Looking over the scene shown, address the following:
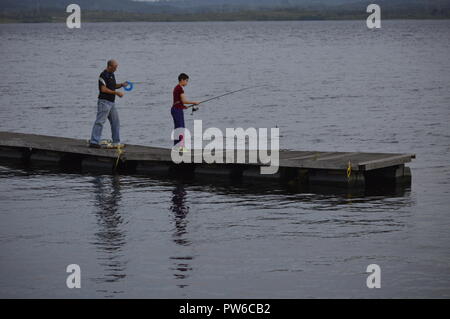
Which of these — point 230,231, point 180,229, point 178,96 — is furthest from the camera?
point 178,96

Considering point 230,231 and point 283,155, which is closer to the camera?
point 230,231

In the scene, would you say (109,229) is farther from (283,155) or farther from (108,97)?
(283,155)

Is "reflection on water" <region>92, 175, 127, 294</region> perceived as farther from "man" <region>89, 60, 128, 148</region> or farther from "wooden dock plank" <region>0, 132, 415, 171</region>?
"man" <region>89, 60, 128, 148</region>

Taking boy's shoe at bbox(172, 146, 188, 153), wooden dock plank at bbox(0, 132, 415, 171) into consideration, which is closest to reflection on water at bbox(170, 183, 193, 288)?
boy's shoe at bbox(172, 146, 188, 153)

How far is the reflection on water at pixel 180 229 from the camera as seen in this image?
47.8ft

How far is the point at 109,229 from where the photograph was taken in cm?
1723

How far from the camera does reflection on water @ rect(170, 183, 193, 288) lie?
14562 mm

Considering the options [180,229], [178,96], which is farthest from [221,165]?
[180,229]

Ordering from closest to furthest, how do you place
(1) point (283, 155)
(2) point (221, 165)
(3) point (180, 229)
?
(3) point (180, 229), (1) point (283, 155), (2) point (221, 165)

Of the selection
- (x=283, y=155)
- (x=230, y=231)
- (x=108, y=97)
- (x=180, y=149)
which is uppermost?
(x=108, y=97)

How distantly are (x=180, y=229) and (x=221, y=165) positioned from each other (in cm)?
494

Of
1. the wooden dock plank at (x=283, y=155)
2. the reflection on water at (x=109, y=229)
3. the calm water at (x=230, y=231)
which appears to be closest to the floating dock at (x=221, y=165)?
the wooden dock plank at (x=283, y=155)

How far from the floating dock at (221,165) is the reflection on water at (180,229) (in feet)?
4.04

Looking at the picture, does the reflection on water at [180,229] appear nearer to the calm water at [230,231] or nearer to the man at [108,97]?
the calm water at [230,231]
